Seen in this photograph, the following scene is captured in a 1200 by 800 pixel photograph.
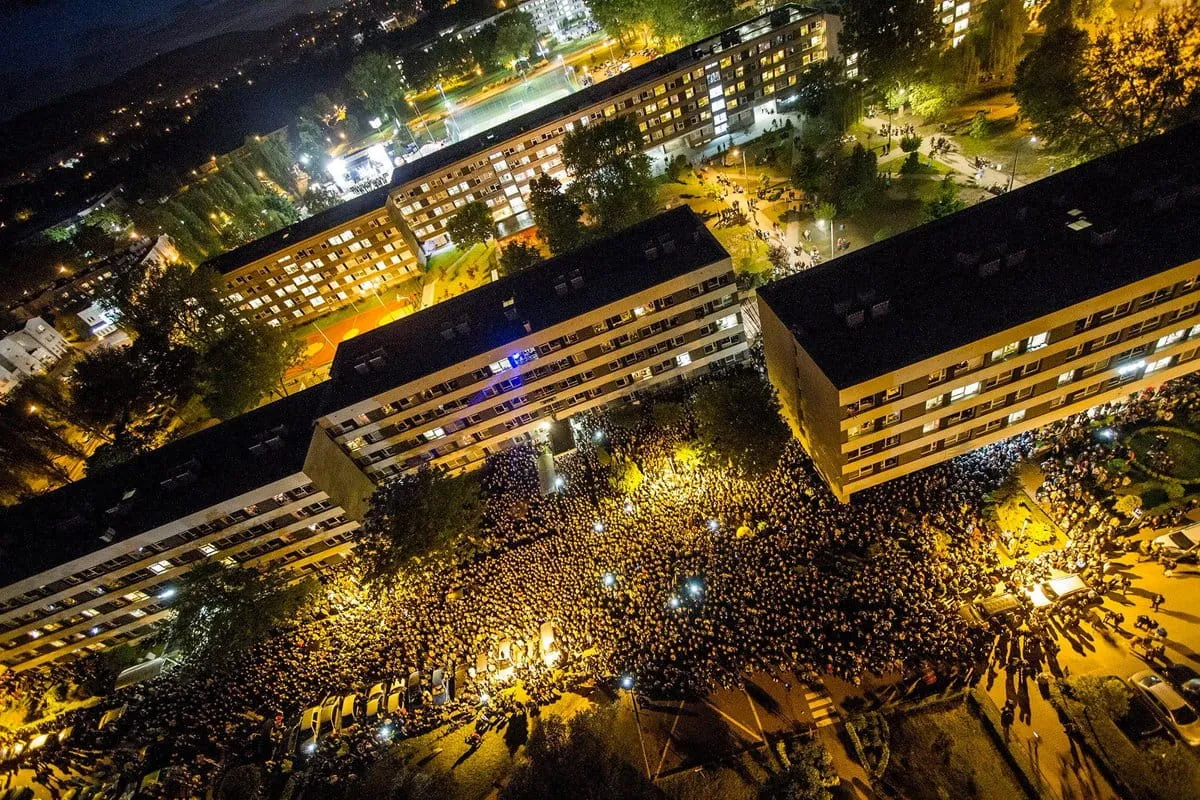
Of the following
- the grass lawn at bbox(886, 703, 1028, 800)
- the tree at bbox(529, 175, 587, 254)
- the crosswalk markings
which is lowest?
the grass lawn at bbox(886, 703, 1028, 800)

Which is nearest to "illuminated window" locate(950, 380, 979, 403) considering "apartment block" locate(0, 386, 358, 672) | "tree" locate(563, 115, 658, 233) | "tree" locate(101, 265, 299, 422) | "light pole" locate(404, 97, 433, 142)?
"apartment block" locate(0, 386, 358, 672)

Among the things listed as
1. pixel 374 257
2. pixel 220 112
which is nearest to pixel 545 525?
pixel 374 257

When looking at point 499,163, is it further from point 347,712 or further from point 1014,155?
point 347,712

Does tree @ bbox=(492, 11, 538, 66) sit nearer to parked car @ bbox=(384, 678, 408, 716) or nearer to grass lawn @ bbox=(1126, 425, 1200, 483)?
parked car @ bbox=(384, 678, 408, 716)

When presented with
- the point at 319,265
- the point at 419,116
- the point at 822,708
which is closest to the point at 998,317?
the point at 822,708

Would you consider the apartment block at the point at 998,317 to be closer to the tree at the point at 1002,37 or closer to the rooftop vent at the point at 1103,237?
the rooftop vent at the point at 1103,237

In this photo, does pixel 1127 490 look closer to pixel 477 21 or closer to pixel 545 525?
pixel 545 525

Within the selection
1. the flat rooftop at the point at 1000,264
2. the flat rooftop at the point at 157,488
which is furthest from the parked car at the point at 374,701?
the flat rooftop at the point at 1000,264
